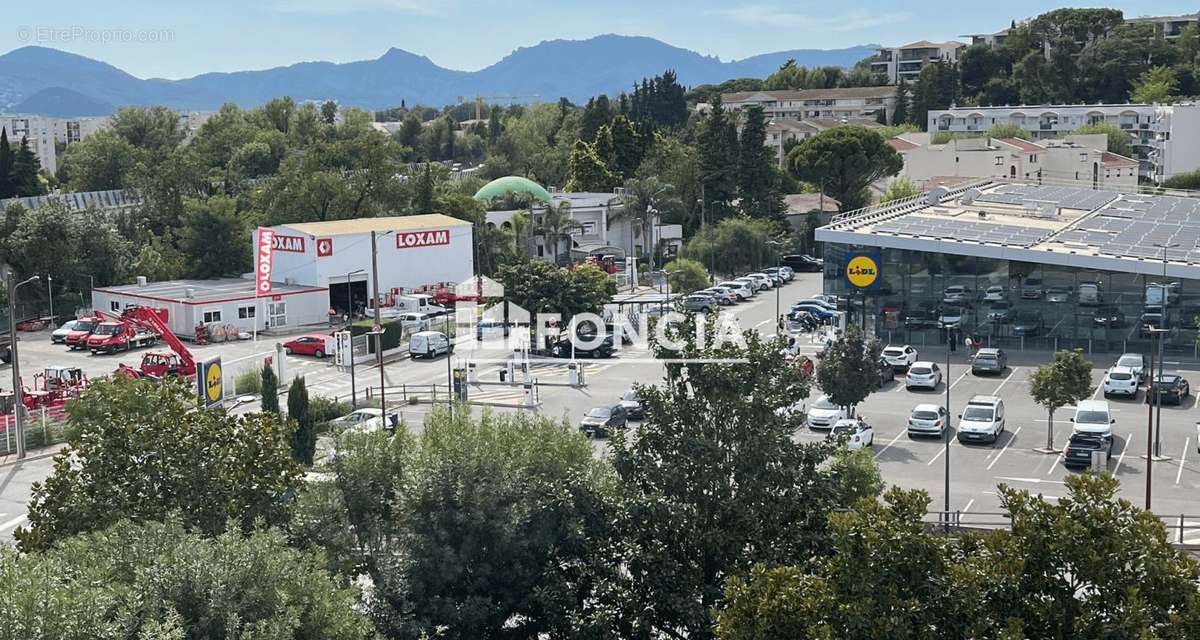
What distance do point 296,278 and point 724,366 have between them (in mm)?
37359

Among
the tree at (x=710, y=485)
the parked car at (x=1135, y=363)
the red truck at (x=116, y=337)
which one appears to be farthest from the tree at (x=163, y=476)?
the red truck at (x=116, y=337)

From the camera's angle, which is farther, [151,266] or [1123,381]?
[151,266]

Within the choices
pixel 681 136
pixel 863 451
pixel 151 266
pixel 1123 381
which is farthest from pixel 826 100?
pixel 863 451

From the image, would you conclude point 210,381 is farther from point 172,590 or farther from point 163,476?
point 172,590

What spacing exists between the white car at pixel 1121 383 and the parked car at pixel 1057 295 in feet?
20.5

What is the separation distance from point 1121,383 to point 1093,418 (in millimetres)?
4771

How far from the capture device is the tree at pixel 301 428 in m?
28.9

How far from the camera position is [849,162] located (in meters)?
74.8

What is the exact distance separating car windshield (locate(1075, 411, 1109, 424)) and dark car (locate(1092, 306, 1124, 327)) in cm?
1079

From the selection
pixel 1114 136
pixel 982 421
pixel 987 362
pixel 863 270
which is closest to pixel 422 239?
pixel 863 270

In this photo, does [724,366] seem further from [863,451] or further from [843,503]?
[863,451]

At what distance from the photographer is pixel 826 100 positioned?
414 ft

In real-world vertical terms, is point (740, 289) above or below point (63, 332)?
above

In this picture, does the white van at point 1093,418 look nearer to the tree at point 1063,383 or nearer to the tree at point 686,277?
the tree at point 1063,383
